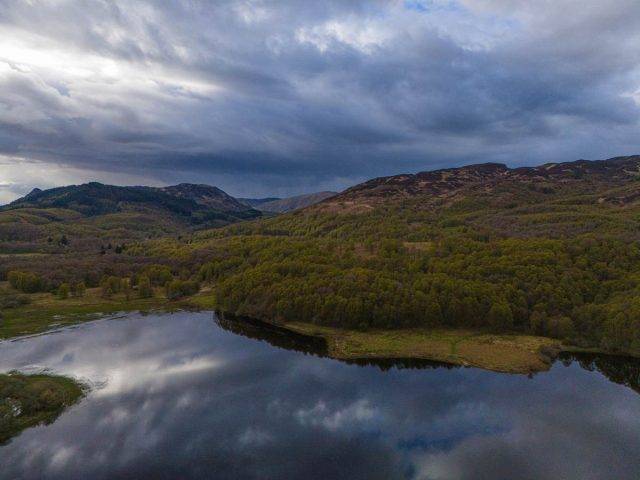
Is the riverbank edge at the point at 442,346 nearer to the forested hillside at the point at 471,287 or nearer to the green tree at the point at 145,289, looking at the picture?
the forested hillside at the point at 471,287

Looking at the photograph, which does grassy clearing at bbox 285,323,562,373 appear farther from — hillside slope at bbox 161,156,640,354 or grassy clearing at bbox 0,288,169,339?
grassy clearing at bbox 0,288,169,339

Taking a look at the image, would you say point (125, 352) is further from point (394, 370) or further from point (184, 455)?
point (394, 370)

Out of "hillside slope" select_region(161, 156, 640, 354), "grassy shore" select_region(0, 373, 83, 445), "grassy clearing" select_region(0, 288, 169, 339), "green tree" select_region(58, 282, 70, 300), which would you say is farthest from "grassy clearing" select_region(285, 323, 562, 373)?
"green tree" select_region(58, 282, 70, 300)

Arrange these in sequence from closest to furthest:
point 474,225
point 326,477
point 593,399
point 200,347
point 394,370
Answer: point 326,477
point 593,399
point 394,370
point 200,347
point 474,225

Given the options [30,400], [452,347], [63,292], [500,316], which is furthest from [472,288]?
[63,292]

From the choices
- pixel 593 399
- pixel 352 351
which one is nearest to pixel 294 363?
pixel 352 351

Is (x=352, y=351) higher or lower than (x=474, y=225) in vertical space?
lower

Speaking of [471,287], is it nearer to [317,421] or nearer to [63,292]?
[317,421]
